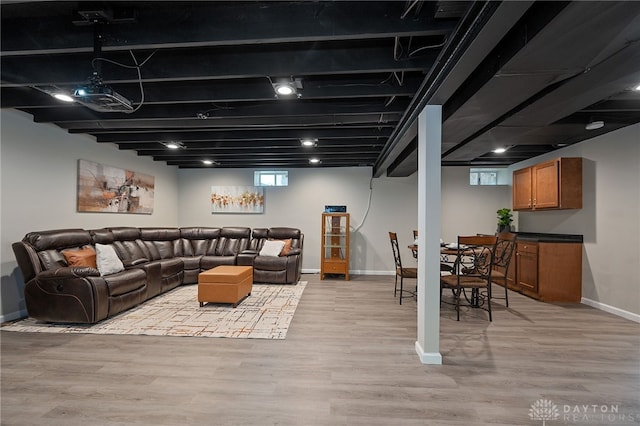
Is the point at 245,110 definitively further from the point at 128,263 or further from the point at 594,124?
the point at 594,124

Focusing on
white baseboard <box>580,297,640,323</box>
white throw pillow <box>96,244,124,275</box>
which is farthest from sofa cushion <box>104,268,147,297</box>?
white baseboard <box>580,297,640,323</box>

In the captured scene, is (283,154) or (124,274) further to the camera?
(283,154)

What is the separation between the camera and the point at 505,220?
5.70m

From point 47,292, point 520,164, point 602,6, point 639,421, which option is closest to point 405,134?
point 602,6

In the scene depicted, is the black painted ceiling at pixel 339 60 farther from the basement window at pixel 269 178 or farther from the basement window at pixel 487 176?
the basement window at pixel 269 178

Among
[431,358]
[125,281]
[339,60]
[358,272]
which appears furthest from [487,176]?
[125,281]

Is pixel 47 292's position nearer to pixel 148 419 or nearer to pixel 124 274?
pixel 124 274

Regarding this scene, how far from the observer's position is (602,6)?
1.28 metres

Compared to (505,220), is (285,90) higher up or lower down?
higher up

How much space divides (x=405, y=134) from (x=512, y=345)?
2534 millimetres

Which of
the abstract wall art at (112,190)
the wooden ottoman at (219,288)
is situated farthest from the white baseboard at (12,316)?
the wooden ottoman at (219,288)

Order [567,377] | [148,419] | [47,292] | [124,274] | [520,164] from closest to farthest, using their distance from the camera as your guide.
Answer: [148,419], [567,377], [47,292], [124,274], [520,164]

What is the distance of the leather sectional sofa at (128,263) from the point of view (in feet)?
10.5

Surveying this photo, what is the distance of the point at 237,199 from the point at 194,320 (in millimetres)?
3792
